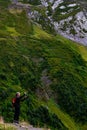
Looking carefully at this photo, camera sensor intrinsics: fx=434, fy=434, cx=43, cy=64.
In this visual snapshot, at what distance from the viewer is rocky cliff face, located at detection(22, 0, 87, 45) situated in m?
152

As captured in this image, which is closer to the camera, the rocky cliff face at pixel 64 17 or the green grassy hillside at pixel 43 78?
the green grassy hillside at pixel 43 78

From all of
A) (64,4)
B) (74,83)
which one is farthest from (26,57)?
(64,4)

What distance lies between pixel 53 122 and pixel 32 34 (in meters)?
49.2

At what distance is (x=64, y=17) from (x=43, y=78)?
8739 cm

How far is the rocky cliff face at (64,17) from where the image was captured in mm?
152175

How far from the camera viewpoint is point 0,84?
73.2 meters

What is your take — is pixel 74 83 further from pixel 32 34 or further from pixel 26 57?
pixel 32 34

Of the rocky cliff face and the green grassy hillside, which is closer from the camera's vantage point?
the green grassy hillside

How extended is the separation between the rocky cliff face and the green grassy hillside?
113ft

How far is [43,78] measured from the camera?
91.6m

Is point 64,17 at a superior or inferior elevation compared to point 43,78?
inferior

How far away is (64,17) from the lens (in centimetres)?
17575

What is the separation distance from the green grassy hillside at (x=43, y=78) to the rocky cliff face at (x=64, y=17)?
34445 millimetres

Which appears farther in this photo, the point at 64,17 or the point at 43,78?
the point at 64,17
